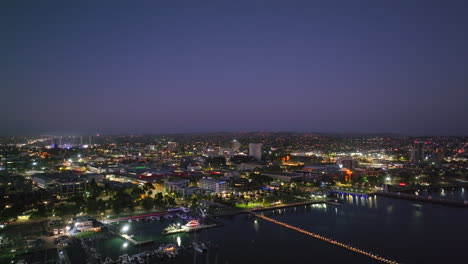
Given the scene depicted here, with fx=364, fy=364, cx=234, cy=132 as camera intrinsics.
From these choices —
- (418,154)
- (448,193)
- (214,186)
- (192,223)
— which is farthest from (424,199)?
(418,154)

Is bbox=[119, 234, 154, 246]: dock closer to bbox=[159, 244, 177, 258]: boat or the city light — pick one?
the city light

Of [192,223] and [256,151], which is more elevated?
[256,151]

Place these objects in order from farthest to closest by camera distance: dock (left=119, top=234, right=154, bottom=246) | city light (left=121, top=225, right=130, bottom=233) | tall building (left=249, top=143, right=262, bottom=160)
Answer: tall building (left=249, top=143, right=262, bottom=160)
city light (left=121, top=225, right=130, bottom=233)
dock (left=119, top=234, right=154, bottom=246)

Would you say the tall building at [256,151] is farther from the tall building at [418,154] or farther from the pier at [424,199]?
the pier at [424,199]

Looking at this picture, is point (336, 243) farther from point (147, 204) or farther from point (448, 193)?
point (448, 193)

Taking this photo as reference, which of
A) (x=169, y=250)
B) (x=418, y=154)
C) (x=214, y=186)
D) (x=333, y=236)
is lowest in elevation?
(x=333, y=236)

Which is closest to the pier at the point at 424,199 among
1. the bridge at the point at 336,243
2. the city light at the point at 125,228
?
the bridge at the point at 336,243

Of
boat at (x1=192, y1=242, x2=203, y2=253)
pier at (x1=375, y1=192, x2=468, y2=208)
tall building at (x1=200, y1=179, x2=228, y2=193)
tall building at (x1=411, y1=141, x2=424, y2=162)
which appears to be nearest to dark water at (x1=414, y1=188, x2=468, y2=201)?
pier at (x1=375, y1=192, x2=468, y2=208)

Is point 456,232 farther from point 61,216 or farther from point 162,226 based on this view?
point 61,216

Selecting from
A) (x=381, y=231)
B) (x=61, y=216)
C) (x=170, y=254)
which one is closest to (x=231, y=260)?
(x=170, y=254)
